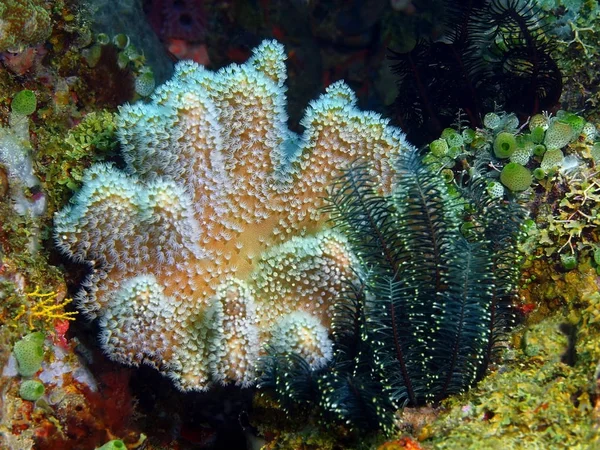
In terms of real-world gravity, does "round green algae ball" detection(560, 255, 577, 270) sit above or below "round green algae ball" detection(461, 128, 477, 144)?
below

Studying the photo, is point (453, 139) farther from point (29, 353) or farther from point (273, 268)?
point (29, 353)

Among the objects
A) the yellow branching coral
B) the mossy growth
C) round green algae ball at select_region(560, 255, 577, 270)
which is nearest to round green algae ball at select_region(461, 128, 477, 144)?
round green algae ball at select_region(560, 255, 577, 270)

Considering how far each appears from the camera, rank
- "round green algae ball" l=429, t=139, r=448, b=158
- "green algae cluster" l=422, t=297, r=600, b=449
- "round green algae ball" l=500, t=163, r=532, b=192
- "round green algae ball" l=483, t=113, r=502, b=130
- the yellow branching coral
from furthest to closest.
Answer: "round green algae ball" l=483, t=113, r=502, b=130 → "round green algae ball" l=429, t=139, r=448, b=158 → "round green algae ball" l=500, t=163, r=532, b=192 → the yellow branching coral → "green algae cluster" l=422, t=297, r=600, b=449

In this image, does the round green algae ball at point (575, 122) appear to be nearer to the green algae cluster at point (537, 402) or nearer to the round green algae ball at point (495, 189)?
the round green algae ball at point (495, 189)

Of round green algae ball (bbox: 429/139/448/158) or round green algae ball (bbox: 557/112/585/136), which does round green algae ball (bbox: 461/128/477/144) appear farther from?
round green algae ball (bbox: 557/112/585/136)

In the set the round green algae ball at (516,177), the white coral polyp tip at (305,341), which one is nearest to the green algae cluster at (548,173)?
the round green algae ball at (516,177)

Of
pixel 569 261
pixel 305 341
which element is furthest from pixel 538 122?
pixel 305 341

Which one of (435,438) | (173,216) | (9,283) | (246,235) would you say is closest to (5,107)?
(9,283)
